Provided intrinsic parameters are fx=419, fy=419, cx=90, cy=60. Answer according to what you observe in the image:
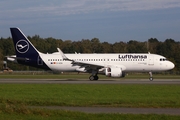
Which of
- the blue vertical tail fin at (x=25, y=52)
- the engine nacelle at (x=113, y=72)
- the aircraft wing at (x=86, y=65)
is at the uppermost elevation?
Result: the blue vertical tail fin at (x=25, y=52)

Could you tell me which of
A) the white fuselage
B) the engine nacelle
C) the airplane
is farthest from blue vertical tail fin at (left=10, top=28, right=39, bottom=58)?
the engine nacelle

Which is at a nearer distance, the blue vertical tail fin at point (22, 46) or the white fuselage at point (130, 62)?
the white fuselage at point (130, 62)

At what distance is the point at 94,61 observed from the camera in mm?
49031

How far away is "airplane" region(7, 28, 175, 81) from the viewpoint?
47812 mm

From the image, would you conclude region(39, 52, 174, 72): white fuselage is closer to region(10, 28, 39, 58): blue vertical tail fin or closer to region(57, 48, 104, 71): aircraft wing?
region(57, 48, 104, 71): aircraft wing

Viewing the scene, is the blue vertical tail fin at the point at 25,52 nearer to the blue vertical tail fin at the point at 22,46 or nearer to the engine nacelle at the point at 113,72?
the blue vertical tail fin at the point at 22,46

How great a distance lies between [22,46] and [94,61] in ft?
A: 29.3

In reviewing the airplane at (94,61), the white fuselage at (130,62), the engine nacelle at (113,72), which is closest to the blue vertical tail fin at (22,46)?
the airplane at (94,61)

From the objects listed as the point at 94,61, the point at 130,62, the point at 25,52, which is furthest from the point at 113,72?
the point at 25,52

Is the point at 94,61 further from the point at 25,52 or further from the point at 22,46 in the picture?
the point at 22,46

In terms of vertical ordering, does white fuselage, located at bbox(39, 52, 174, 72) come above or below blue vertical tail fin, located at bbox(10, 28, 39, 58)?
below

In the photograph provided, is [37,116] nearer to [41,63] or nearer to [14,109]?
[14,109]


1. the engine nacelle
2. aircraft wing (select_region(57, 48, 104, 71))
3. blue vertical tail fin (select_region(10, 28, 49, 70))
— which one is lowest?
the engine nacelle

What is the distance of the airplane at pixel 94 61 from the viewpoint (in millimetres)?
47812
